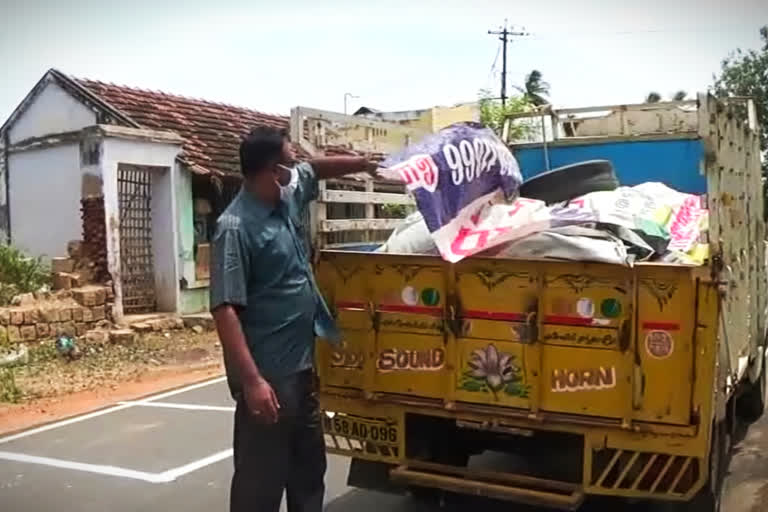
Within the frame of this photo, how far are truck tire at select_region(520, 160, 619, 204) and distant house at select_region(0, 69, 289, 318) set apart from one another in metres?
8.55

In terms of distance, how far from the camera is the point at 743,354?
4.69m

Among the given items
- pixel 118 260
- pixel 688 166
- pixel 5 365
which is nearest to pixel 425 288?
pixel 688 166

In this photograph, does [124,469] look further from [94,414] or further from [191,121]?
[191,121]

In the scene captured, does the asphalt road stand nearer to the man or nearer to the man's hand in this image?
the man

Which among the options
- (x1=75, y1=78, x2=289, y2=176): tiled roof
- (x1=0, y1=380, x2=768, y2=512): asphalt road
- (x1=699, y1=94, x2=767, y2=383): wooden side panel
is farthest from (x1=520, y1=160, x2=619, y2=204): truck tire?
(x1=75, y1=78, x2=289, y2=176): tiled roof

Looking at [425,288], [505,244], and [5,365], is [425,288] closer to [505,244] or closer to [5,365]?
[505,244]

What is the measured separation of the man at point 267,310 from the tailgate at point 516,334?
58cm

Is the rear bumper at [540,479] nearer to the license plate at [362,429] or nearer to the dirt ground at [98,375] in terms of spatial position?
the license plate at [362,429]

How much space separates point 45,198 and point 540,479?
11320 mm

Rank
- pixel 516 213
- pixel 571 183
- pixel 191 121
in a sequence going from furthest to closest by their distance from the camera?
pixel 191 121
pixel 571 183
pixel 516 213

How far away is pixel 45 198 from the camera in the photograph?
521 inches

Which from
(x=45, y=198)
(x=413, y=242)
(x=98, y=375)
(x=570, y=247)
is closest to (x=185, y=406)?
(x=98, y=375)

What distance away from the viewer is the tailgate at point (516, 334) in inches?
135

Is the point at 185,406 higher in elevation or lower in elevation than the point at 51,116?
lower
